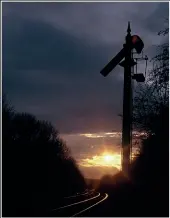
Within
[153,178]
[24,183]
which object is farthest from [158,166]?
[24,183]

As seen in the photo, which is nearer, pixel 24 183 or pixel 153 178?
pixel 153 178

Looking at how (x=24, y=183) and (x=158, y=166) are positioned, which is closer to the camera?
(x=158, y=166)

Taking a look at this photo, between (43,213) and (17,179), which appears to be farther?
(17,179)

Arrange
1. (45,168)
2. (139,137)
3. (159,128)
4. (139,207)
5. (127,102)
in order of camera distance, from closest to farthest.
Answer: (139,207)
(159,128)
(127,102)
(139,137)
(45,168)

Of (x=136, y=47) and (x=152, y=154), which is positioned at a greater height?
(x=136, y=47)

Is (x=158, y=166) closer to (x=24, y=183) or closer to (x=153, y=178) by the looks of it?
(x=153, y=178)

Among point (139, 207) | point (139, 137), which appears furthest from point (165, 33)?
point (139, 137)

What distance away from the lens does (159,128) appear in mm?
19719

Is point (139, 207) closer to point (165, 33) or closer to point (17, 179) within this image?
point (165, 33)

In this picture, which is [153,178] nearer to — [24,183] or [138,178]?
[138,178]

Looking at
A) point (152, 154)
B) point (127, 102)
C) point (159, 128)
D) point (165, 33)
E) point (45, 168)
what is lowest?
point (45, 168)

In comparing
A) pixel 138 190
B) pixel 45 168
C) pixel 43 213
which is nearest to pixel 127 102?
pixel 138 190

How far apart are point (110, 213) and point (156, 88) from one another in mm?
6386

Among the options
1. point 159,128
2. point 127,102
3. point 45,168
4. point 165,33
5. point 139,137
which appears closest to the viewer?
point 165,33
